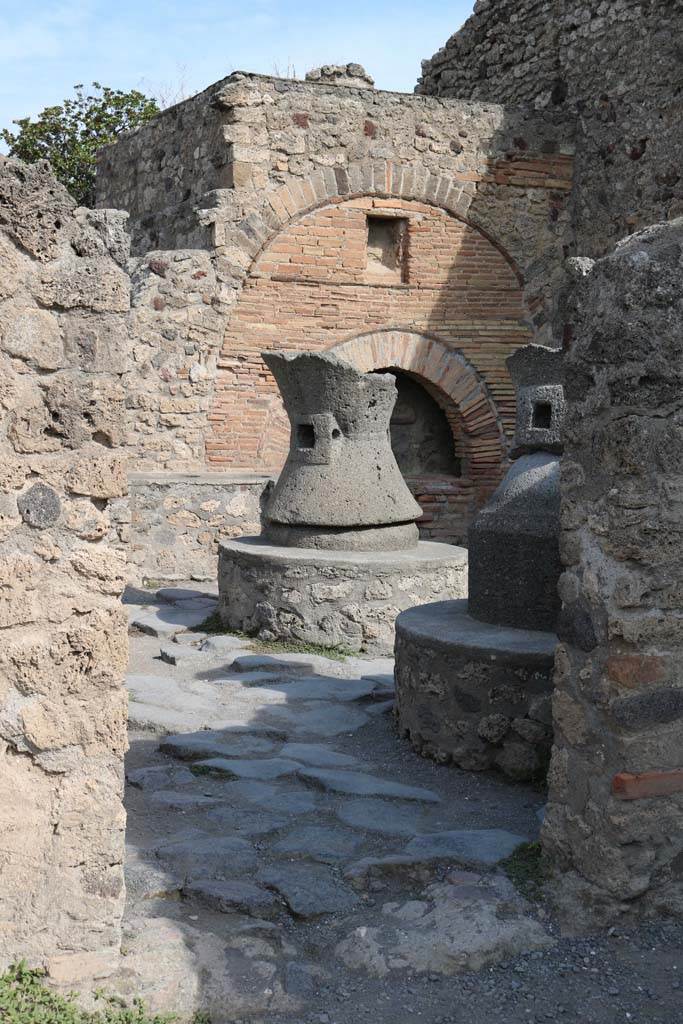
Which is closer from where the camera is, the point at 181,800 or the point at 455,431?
the point at 181,800

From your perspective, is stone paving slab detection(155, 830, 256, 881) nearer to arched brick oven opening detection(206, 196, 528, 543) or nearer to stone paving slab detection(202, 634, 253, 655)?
stone paving slab detection(202, 634, 253, 655)

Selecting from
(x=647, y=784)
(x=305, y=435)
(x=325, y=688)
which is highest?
(x=305, y=435)

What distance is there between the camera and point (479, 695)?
4.67 m

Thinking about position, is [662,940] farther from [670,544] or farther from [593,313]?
[593,313]

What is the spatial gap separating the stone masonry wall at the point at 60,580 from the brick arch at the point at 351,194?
778 centimetres

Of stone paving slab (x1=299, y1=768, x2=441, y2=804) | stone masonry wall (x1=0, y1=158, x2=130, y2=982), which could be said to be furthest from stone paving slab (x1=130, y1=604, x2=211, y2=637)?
stone masonry wall (x1=0, y1=158, x2=130, y2=982)

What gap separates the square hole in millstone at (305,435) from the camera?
7344mm

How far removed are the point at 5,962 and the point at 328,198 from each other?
8953 millimetres

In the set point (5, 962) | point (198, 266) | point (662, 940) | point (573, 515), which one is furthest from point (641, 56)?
point (5, 962)

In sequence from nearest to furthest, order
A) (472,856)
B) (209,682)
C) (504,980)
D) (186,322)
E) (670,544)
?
1. (504,980)
2. (670,544)
3. (472,856)
4. (209,682)
5. (186,322)

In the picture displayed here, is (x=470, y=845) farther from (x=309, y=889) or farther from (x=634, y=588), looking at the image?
(x=634, y=588)

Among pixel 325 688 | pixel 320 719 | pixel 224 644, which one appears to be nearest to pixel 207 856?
pixel 320 719

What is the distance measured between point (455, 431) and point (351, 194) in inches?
101

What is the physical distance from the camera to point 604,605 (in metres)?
3.29
